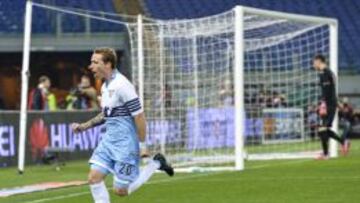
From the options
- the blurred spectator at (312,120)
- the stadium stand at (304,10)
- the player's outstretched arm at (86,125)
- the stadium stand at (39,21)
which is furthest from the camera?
the stadium stand at (304,10)

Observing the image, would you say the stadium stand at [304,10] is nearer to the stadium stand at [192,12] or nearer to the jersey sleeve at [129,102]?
the stadium stand at [192,12]

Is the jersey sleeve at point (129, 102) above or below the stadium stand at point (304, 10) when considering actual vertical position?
below

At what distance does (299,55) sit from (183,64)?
7429 millimetres

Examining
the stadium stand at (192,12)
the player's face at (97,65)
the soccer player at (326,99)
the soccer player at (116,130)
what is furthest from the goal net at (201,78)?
the stadium stand at (192,12)

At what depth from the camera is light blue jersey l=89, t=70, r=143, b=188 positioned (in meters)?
9.64

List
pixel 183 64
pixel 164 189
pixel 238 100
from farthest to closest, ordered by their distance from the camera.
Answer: pixel 183 64 → pixel 238 100 → pixel 164 189

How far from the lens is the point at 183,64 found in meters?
20.3

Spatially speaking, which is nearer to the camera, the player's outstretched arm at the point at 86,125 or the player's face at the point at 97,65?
the player's face at the point at 97,65

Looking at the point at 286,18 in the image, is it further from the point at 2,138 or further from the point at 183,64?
the point at 2,138

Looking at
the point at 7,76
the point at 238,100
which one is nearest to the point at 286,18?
the point at 238,100

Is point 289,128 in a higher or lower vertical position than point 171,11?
lower

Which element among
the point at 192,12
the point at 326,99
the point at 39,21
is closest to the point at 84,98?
the point at 326,99

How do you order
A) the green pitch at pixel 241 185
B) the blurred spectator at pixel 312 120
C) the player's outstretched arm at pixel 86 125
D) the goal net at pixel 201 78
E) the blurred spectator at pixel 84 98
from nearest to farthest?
the player's outstretched arm at pixel 86 125
the green pitch at pixel 241 185
the goal net at pixel 201 78
the blurred spectator at pixel 84 98
the blurred spectator at pixel 312 120

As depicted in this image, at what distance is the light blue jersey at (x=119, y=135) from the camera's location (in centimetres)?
964
